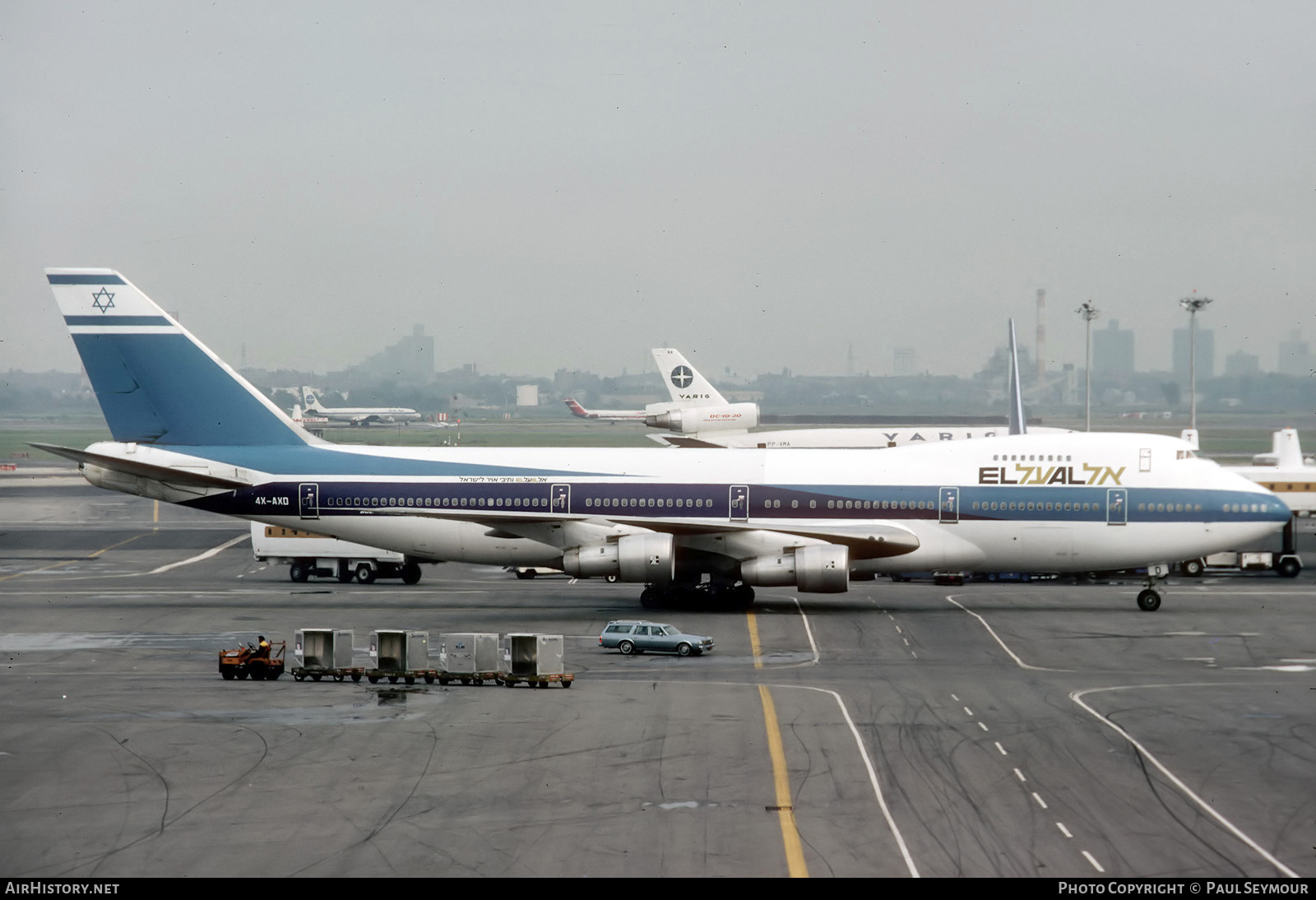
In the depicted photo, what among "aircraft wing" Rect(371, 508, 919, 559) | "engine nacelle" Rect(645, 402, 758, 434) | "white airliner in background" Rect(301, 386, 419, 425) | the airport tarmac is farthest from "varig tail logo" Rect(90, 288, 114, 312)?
"white airliner in background" Rect(301, 386, 419, 425)

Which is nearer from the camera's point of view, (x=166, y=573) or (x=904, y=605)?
(x=904, y=605)

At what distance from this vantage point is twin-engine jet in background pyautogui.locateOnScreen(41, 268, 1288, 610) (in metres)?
50.1

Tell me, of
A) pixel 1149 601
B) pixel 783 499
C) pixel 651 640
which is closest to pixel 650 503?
pixel 783 499

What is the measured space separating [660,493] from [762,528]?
439 centimetres

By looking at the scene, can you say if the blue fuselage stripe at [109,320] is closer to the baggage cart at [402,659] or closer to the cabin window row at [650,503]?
the cabin window row at [650,503]

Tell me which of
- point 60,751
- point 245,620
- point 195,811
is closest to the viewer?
point 195,811

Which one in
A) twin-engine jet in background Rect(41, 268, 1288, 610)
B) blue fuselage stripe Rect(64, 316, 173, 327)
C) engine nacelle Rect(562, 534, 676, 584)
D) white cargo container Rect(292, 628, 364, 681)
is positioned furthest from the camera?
blue fuselage stripe Rect(64, 316, 173, 327)

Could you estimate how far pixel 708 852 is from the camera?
20.6 meters

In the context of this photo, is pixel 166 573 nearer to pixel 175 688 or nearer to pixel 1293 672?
pixel 175 688

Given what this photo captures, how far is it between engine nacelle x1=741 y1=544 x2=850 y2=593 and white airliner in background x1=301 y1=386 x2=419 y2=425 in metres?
139

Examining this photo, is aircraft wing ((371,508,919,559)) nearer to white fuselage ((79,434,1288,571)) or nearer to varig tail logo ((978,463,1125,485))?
white fuselage ((79,434,1288,571))

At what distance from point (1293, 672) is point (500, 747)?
81.0 feet

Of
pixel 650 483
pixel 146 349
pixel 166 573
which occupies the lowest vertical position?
pixel 166 573
